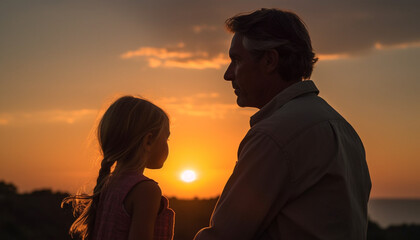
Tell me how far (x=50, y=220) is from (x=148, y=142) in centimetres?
1071

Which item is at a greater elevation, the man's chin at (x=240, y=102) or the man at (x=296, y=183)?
the man's chin at (x=240, y=102)

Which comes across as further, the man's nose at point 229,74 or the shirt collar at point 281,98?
the man's nose at point 229,74

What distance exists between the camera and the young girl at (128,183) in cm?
338

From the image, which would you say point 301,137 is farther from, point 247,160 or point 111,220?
point 111,220

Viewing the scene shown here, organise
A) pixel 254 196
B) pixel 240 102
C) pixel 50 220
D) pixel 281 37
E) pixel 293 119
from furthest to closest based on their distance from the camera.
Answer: pixel 50 220, pixel 240 102, pixel 281 37, pixel 293 119, pixel 254 196

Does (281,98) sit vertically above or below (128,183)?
above

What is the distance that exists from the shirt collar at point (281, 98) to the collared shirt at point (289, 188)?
239 mm

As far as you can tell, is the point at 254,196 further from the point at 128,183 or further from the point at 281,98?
the point at 128,183

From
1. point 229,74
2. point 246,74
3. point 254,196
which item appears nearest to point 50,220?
point 229,74

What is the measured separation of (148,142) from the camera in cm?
366

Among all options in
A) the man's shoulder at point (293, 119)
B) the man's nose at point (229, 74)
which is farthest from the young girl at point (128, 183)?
the man's shoulder at point (293, 119)

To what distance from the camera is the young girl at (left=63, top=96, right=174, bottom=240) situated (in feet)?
11.1

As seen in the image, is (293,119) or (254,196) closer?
(254,196)

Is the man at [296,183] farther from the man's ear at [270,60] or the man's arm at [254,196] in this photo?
the man's ear at [270,60]
